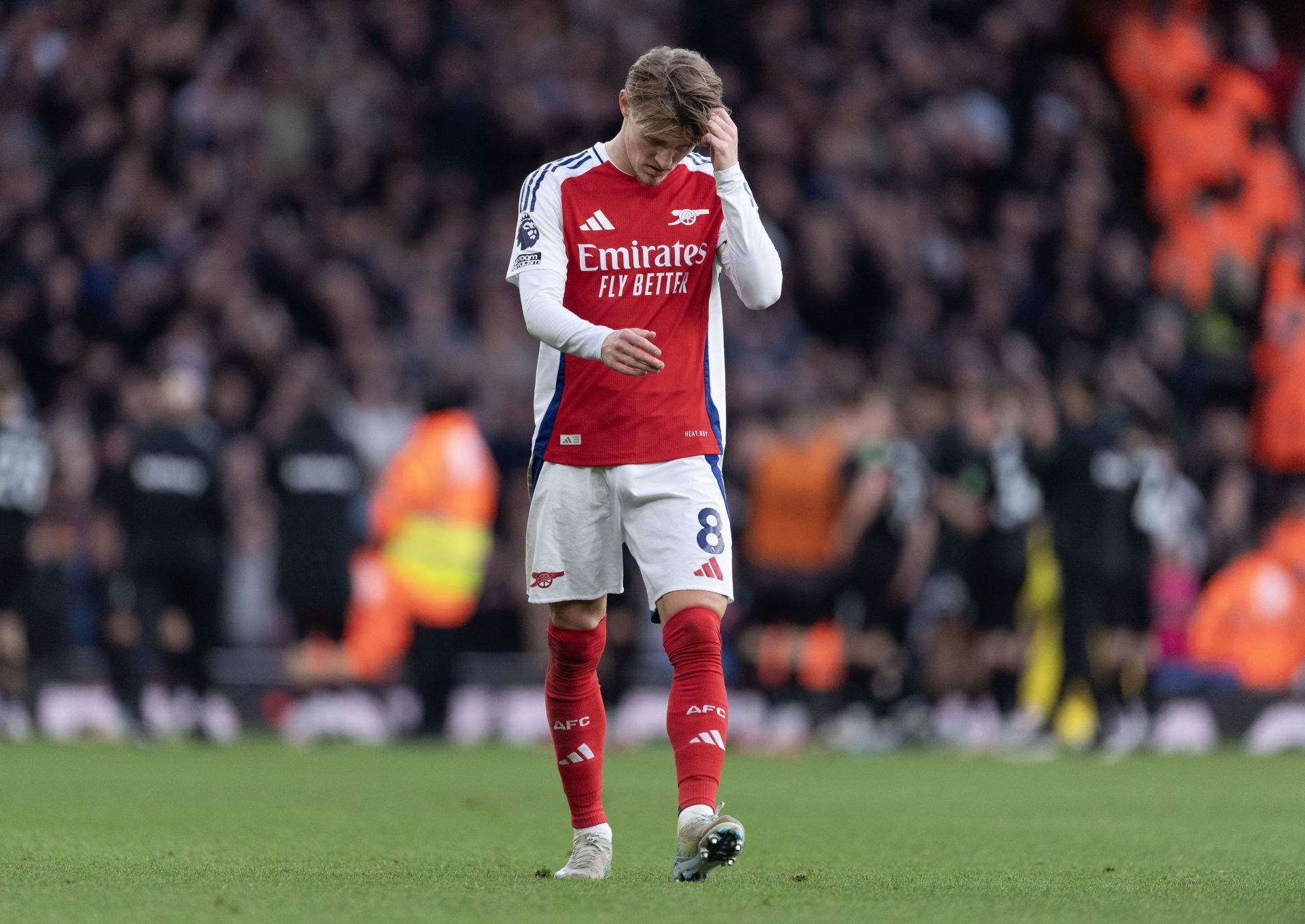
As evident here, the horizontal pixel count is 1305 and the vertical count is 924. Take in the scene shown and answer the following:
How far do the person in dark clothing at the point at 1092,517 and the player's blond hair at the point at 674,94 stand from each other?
8189mm

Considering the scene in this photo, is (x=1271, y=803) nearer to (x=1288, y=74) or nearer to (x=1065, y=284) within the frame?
(x=1065, y=284)

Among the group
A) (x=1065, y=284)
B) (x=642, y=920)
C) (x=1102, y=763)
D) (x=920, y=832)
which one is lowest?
(x=1102, y=763)

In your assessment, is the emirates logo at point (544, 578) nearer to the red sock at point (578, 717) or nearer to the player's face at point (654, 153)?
the red sock at point (578, 717)

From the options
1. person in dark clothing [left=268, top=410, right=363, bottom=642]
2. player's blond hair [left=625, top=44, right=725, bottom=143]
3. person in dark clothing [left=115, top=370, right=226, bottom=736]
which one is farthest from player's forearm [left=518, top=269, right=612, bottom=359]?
person in dark clothing [left=268, top=410, right=363, bottom=642]

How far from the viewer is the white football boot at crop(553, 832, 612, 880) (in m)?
5.35

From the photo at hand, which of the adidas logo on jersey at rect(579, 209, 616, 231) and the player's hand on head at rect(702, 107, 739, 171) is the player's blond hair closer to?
the player's hand on head at rect(702, 107, 739, 171)

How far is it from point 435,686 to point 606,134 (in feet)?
22.4

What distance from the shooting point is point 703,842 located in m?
4.93

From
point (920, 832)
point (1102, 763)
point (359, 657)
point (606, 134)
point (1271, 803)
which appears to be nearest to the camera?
point (920, 832)

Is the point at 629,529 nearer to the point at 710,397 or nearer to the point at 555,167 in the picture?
the point at 710,397

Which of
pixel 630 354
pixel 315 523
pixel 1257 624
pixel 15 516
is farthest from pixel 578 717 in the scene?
pixel 1257 624

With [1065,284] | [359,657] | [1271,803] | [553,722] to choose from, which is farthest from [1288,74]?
[553,722]

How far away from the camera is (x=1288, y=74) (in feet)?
64.5

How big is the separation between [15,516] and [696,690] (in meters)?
9.44
